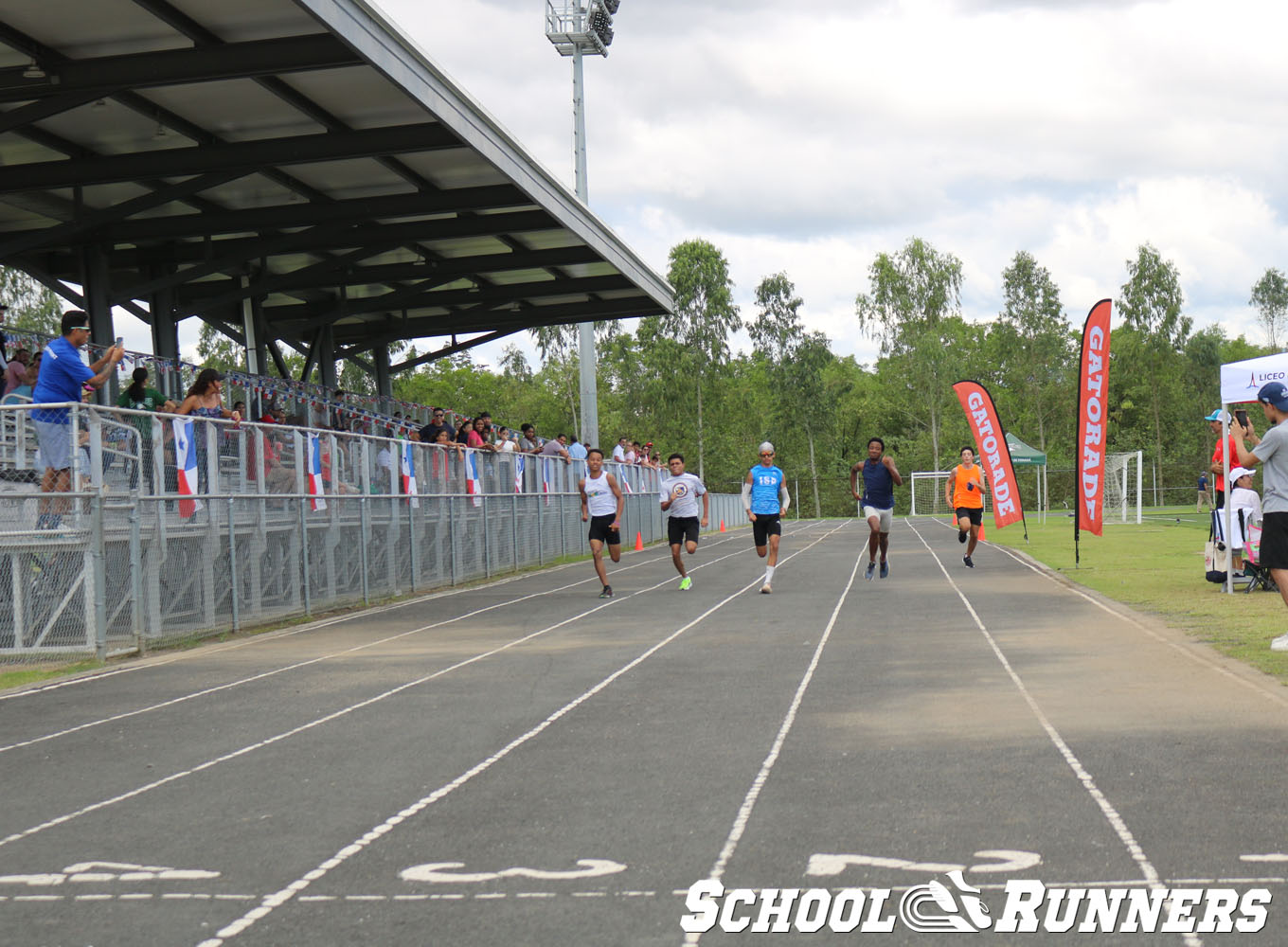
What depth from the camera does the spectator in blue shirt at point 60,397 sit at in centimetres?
1241

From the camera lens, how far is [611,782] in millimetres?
6617

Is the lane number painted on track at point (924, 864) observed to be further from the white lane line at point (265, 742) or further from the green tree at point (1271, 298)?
the green tree at point (1271, 298)

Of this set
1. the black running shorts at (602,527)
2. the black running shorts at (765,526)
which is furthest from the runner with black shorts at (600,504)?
the black running shorts at (765,526)

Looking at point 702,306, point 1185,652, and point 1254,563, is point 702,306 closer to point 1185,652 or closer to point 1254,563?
point 1254,563

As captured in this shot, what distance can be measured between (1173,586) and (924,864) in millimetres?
13079

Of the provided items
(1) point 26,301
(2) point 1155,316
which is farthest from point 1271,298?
(1) point 26,301

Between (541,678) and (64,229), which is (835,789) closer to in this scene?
(541,678)

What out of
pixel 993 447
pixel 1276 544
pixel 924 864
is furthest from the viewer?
pixel 993 447

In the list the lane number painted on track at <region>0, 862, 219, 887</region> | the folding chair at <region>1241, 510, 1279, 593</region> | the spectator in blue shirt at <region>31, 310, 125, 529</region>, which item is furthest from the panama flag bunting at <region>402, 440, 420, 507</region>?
the lane number painted on track at <region>0, 862, 219, 887</region>

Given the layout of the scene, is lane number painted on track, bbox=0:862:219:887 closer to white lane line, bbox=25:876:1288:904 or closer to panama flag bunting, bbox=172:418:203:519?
white lane line, bbox=25:876:1288:904

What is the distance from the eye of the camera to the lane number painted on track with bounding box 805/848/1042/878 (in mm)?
4984

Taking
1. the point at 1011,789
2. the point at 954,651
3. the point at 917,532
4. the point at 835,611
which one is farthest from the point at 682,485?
the point at 917,532

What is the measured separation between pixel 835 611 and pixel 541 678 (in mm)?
5500

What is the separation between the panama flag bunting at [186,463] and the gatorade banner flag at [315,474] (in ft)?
8.40
